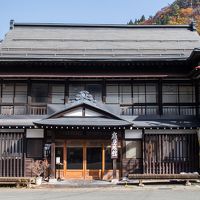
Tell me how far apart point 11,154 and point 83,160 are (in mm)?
4197

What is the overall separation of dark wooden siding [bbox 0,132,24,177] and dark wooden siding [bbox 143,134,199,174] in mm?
7246

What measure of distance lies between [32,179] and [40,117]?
4.42 metres

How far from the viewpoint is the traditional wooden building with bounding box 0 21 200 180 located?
846 inches

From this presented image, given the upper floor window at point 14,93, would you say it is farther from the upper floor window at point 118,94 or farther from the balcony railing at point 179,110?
the balcony railing at point 179,110

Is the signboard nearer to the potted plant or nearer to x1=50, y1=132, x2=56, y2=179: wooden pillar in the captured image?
x1=50, y1=132, x2=56, y2=179: wooden pillar

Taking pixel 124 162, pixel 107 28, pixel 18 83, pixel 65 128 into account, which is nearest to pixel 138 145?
pixel 124 162

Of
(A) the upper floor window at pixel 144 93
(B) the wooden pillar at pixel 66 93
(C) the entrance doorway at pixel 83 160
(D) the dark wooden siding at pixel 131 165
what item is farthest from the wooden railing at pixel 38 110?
(D) the dark wooden siding at pixel 131 165

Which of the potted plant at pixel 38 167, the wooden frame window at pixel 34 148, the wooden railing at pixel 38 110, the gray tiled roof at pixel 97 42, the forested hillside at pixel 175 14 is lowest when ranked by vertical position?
the potted plant at pixel 38 167

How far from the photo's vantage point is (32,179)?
19281 mm

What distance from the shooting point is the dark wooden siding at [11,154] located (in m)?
21.4

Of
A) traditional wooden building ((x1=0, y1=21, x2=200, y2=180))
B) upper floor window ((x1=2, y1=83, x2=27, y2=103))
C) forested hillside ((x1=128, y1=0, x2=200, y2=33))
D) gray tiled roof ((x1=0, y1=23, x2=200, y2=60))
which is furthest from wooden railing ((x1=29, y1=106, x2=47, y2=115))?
forested hillside ((x1=128, y1=0, x2=200, y2=33))

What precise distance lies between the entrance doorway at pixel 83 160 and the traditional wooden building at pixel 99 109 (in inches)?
2.3

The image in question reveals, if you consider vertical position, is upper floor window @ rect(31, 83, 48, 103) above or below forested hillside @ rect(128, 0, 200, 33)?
below

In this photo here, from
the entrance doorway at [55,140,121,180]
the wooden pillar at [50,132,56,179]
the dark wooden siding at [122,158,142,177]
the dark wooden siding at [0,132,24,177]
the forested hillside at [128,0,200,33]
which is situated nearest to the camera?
the wooden pillar at [50,132,56,179]
